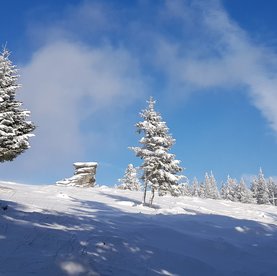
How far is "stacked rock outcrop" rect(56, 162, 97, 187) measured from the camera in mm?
52031

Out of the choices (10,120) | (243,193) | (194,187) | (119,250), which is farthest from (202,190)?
(119,250)

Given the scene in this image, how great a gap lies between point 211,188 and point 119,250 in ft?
332

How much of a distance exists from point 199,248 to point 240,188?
3511 inches

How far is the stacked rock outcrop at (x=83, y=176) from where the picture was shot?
5203cm

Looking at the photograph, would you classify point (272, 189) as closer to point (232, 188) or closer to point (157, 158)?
point (232, 188)

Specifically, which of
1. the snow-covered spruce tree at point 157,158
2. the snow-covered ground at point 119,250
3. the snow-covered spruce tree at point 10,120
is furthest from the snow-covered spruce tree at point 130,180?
the snow-covered ground at point 119,250

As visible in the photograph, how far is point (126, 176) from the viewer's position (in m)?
69.6

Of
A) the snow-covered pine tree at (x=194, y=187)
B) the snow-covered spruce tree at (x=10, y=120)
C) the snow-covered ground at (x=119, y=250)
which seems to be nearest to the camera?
the snow-covered ground at (x=119, y=250)

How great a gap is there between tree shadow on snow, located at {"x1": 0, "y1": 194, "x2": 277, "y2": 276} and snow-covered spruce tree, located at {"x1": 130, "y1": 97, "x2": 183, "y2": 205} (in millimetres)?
20121

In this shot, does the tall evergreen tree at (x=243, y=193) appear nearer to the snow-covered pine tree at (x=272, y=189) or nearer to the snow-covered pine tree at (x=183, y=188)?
the snow-covered pine tree at (x=272, y=189)

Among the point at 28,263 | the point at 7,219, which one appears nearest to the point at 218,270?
the point at 28,263

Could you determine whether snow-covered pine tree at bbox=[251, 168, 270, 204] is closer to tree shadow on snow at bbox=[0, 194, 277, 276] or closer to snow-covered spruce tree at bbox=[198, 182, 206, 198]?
snow-covered spruce tree at bbox=[198, 182, 206, 198]

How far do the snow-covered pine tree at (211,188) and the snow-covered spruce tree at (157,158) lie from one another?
73996mm

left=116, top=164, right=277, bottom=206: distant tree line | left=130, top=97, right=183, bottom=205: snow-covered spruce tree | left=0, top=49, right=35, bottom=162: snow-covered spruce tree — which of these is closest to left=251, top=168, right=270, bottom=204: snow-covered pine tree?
left=116, top=164, right=277, bottom=206: distant tree line
